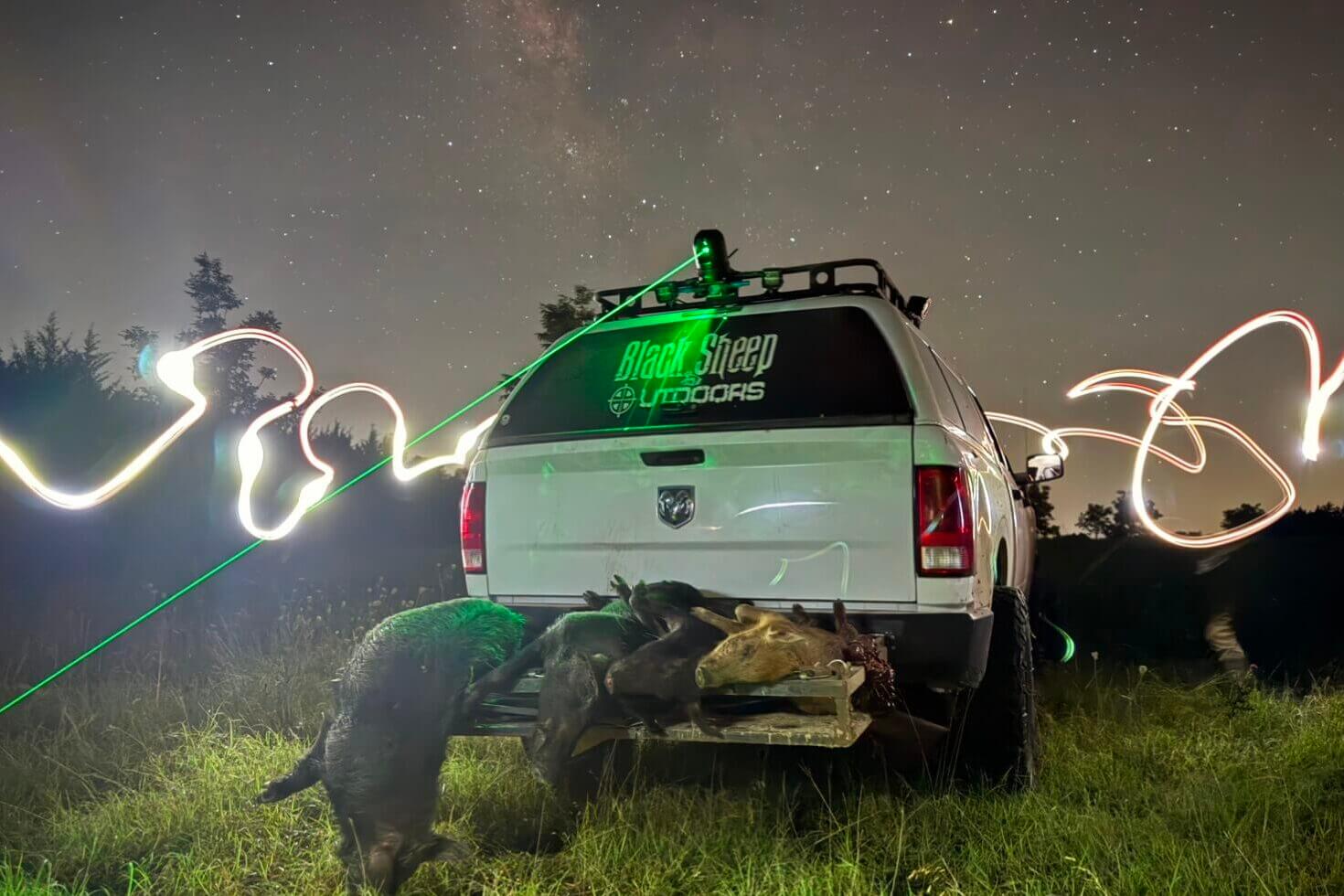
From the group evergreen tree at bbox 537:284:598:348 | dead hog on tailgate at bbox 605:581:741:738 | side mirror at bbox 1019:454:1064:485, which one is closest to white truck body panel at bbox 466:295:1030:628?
dead hog on tailgate at bbox 605:581:741:738

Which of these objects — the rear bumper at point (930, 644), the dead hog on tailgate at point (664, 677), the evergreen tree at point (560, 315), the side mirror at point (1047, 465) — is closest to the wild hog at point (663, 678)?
the dead hog on tailgate at point (664, 677)

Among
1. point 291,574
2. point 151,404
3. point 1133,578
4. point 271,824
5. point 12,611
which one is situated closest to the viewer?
point 271,824

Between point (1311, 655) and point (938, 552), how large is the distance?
7512mm

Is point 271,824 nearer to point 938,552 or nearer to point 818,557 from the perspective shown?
point 818,557

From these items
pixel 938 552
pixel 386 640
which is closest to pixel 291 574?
pixel 386 640

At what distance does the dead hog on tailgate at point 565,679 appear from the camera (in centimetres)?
373

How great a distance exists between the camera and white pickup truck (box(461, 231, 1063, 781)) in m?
4.18

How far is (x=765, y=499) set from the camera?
4.39 meters

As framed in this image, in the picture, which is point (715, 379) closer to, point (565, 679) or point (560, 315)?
point (565, 679)

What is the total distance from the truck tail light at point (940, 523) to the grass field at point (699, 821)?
110 cm

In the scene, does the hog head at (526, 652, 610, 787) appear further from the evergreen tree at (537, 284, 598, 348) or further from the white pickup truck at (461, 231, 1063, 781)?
the evergreen tree at (537, 284, 598, 348)

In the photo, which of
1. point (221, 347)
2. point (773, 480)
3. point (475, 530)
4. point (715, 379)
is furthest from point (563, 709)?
point (221, 347)

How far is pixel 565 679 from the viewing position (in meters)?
3.78

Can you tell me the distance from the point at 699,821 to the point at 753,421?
5.62 ft
